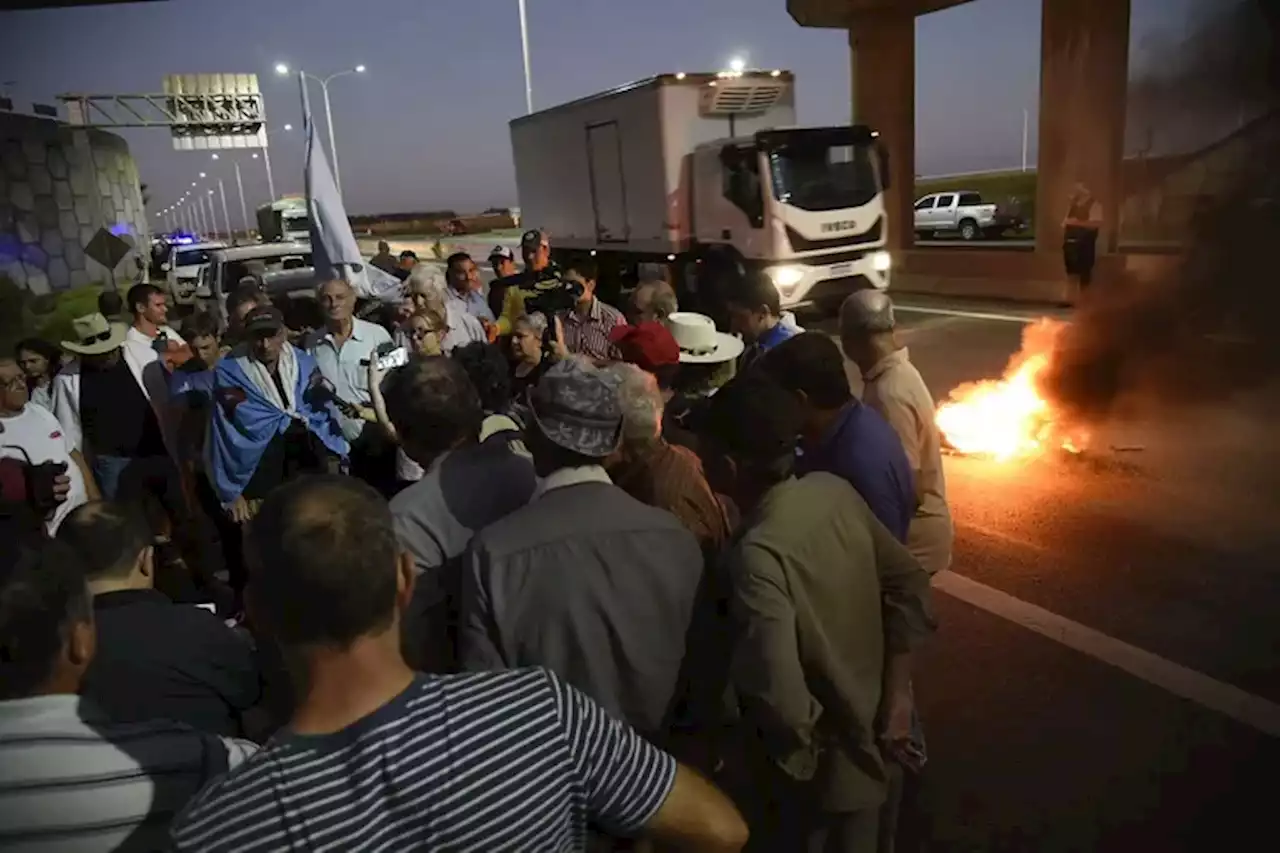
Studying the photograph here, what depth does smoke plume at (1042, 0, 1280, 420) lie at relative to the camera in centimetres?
990

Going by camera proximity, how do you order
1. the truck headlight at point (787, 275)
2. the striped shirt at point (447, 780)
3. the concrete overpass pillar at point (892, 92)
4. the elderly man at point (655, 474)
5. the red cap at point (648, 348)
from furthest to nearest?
1. the concrete overpass pillar at point (892, 92)
2. the truck headlight at point (787, 275)
3. the red cap at point (648, 348)
4. the elderly man at point (655, 474)
5. the striped shirt at point (447, 780)

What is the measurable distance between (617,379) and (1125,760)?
2.64 metres

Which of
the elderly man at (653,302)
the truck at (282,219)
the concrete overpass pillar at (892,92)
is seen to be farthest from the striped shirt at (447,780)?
the truck at (282,219)

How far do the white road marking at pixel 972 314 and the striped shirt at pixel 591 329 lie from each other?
9.55 meters

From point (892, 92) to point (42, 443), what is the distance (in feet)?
70.2

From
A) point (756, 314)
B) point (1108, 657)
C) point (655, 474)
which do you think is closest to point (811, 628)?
point (655, 474)

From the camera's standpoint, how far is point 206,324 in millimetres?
5664

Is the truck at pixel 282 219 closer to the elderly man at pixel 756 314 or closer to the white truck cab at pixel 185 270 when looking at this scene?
the white truck cab at pixel 185 270

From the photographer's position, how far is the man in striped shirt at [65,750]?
63.6 inches

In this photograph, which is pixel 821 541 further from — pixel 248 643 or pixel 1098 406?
pixel 1098 406

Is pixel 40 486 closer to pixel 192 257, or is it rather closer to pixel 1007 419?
pixel 1007 419

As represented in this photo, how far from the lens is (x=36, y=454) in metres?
4.64

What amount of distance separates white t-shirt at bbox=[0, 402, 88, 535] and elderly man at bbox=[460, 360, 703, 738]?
336 cm

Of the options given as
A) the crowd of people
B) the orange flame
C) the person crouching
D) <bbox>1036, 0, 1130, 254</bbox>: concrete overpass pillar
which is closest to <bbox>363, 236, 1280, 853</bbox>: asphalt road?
the orange flame
